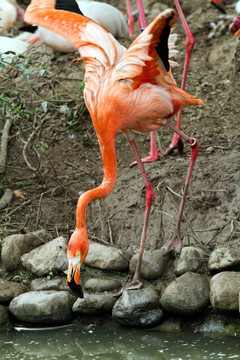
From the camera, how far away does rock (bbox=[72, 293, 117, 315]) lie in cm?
411

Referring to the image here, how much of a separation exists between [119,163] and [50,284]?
5.27 ft

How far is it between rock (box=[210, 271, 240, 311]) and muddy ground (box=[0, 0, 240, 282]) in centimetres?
54

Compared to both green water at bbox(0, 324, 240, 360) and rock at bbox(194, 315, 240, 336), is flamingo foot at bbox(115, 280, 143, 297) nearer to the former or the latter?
green water at bbox(0, 324, 240, 360)

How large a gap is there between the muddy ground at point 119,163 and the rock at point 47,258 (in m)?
0.32

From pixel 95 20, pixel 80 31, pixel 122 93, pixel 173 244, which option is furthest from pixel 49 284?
pixel 95 20

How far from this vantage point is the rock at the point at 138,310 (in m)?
3.97

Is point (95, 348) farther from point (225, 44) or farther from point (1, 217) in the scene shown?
point (225, 44)

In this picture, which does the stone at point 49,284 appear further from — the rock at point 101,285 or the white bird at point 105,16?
the white bird at point 105,16

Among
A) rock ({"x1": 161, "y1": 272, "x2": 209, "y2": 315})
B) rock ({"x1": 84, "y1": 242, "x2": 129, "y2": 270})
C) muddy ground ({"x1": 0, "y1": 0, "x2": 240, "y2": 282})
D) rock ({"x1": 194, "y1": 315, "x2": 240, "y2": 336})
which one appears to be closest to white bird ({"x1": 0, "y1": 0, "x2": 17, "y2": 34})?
muddy ground ({"x1": 0, "y1": 0, "x2": 240, "y2": 282})

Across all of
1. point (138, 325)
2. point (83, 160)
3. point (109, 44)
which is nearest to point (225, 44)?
point (83, 160)

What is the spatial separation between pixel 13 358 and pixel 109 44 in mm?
2329

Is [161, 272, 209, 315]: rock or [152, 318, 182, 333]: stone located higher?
[161, 272, 209, 315]: rock

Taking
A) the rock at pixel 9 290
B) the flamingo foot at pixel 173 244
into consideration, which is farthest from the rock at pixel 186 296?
the rock at pixel 9 290

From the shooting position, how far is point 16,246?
473 centimetres
